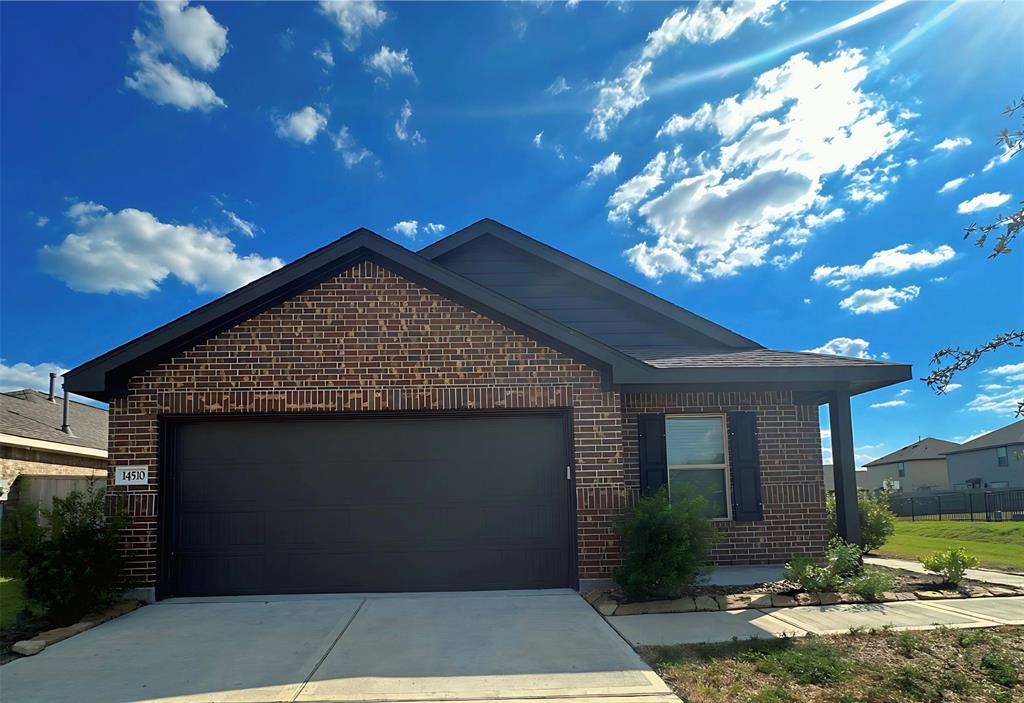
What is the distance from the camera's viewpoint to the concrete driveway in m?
5.30

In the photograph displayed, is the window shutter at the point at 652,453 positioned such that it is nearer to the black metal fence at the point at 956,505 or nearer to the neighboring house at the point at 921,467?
the black metal fence at the point at 956,505

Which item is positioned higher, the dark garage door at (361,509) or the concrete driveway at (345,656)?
the dark garage door at (361,509)

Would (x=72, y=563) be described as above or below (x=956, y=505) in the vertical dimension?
above

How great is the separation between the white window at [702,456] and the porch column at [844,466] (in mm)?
1443

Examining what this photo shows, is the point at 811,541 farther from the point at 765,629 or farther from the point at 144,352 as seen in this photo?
the point at 144,352

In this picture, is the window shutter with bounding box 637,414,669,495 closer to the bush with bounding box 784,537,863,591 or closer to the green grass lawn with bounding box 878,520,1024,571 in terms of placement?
the bush with bounding box 784,537,863,591

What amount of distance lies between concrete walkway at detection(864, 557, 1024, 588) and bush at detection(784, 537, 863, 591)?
77.4 inches

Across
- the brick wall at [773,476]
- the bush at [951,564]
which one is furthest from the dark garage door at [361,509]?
the bush at [951,564]

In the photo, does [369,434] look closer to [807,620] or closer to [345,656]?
[345,656]

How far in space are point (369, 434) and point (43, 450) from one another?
42.6 ft

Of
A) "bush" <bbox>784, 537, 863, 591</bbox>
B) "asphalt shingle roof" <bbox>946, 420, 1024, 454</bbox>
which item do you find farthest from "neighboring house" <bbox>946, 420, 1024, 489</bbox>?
"bush" <bbox>784, 537, 863, 591</bbox>

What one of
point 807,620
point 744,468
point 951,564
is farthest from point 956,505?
point 807,620

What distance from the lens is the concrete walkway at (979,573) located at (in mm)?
9102

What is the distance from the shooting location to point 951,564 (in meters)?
8.52
